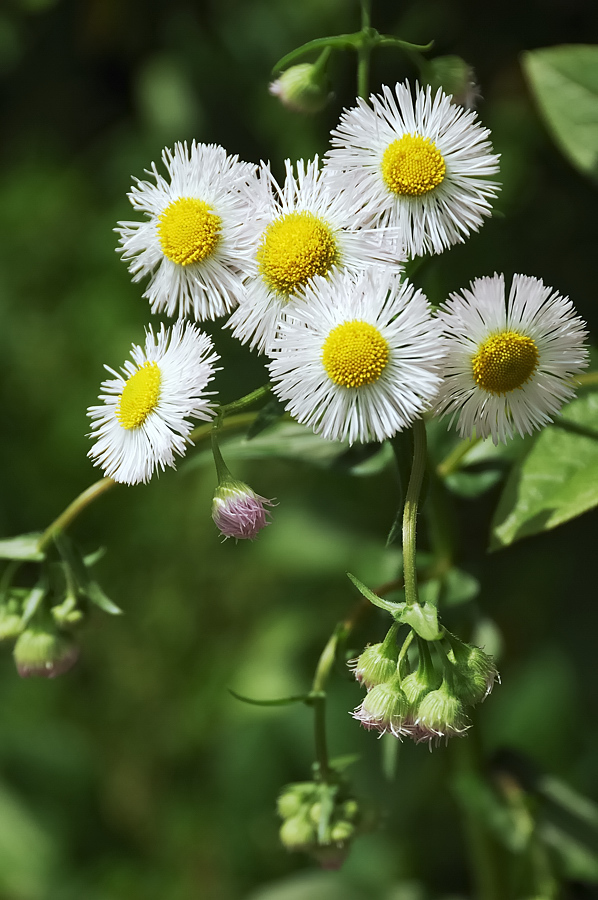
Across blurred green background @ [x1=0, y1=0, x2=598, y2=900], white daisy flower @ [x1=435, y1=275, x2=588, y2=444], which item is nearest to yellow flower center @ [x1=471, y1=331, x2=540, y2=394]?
white daisy flower @ [x1=435, y1=275, x2=588, y2=444]

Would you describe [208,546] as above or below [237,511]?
below

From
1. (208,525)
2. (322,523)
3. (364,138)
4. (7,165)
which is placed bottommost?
(208,525)

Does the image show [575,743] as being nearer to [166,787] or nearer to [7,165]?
[166,787]

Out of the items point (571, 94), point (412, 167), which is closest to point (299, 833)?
point (412, 167)

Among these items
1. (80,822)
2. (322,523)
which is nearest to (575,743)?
(322,523)

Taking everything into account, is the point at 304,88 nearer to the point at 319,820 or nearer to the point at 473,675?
the point at 473,675
